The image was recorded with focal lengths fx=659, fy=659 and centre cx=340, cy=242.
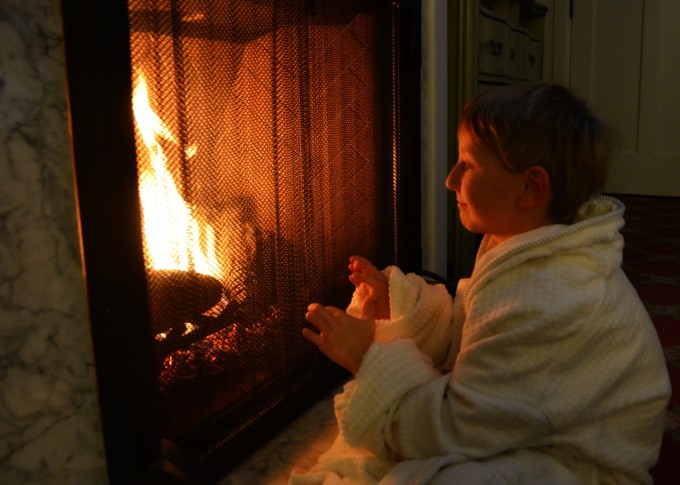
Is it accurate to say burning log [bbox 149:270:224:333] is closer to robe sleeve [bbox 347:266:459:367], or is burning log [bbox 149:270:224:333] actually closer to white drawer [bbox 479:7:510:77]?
robe sleeve [bbox 347:266:459:367]

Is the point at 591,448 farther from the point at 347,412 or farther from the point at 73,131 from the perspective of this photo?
the point at 73,131

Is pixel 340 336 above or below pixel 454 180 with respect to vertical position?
below

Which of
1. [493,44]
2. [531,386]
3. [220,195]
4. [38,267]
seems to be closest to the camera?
[38,267]

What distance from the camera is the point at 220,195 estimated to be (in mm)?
794

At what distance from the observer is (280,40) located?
34.4 inches

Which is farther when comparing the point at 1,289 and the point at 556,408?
the point at 556,408

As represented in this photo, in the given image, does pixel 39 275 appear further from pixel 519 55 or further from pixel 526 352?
pixel 519 55

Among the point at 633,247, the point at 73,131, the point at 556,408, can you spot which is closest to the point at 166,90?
the point at 73,131

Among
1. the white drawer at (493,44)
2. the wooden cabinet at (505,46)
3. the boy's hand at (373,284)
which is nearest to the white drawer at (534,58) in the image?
the wooden cabinet at (505,46)

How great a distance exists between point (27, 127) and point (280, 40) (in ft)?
1.32

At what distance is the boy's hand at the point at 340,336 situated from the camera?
0.79m

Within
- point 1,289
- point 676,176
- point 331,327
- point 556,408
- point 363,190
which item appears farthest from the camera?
point 676,176

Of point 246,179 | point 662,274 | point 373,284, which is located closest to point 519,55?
point 662,274

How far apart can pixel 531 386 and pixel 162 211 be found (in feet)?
1.44
